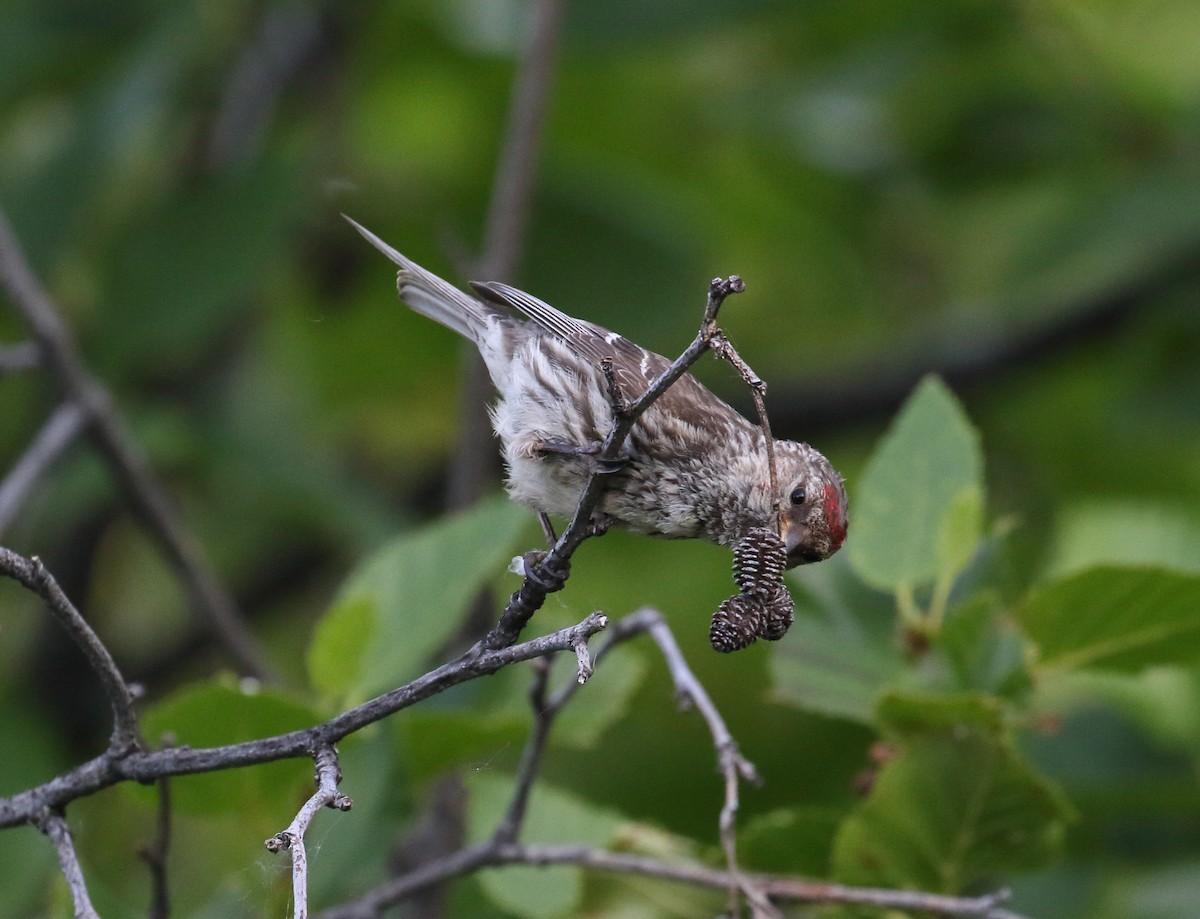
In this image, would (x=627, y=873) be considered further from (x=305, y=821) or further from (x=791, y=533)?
(x=305, y=821)

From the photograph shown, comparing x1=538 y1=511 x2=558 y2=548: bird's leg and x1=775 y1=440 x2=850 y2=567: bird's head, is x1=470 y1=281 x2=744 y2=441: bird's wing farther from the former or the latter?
x1=538 y1=511 x2=558 y2=548: bird's leg

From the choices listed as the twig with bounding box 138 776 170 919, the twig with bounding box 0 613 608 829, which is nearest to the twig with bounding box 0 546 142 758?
the twig with bounding box 0 613 608 829

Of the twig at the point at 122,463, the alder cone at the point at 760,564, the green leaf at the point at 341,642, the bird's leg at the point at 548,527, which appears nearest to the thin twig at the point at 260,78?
the twig at the point at 122,463

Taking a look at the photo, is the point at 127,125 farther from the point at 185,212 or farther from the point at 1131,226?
the point at 1131,226

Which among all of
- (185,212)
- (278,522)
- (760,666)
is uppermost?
(185,212)

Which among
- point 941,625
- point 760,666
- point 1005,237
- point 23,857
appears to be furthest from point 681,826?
point 1005,237

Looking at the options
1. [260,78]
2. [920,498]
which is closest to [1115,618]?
[920,498]
